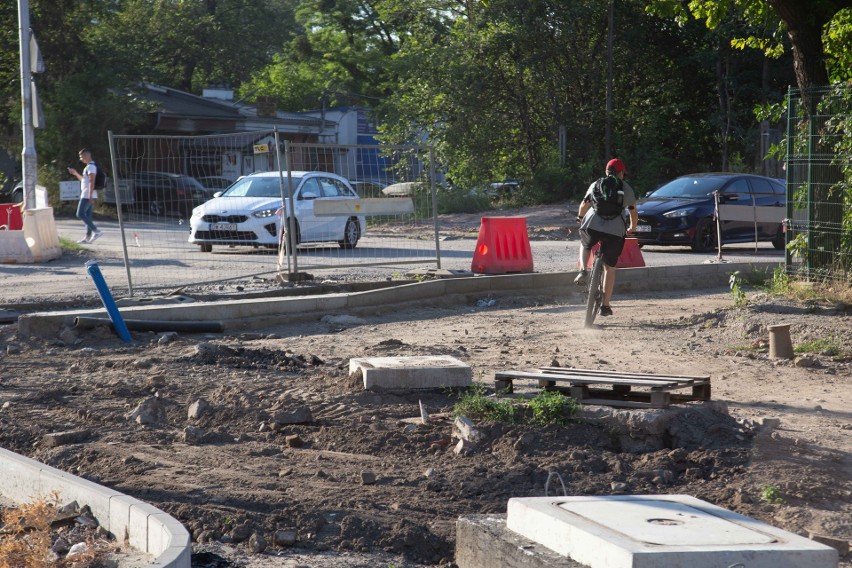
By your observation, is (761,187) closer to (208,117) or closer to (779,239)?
(779,239)

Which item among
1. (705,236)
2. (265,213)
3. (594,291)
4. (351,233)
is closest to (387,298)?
(594,291)

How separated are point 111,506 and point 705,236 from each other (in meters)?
17.8

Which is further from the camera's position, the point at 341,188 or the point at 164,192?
the point at 341,188

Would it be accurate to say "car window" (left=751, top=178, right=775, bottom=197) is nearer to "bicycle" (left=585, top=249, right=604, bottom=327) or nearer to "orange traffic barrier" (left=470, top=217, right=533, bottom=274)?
"orange traffic barrier" (left=470, top=217, right=533, bottom=274)

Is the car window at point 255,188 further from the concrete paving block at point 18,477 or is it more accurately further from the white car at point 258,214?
the concrete paving block at point 18,477

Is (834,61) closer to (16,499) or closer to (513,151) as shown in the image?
(16,499)

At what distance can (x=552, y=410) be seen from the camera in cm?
621

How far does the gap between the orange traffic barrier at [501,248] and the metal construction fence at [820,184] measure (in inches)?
149

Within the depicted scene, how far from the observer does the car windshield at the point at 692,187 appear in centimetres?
2134

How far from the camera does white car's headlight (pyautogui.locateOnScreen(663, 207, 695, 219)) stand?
20.7 meters

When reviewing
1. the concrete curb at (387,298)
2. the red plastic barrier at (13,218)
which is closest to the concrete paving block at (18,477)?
the concrete curb at (387,298)

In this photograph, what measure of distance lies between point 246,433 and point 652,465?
2.47 m

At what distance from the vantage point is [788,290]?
1214 cm

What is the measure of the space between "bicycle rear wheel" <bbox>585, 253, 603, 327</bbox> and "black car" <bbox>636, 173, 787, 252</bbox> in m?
9.90
